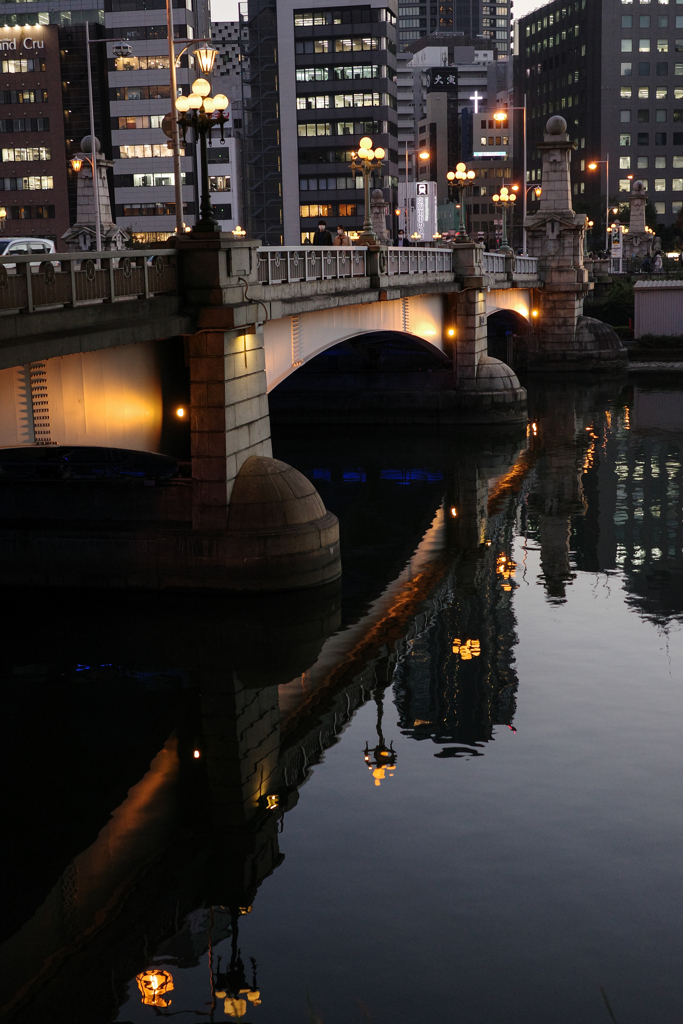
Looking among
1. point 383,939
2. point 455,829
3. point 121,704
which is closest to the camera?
point 383,939

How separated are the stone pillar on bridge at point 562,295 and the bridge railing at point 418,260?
23649 millimetres

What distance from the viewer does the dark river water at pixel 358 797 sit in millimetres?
11484

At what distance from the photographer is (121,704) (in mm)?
19141

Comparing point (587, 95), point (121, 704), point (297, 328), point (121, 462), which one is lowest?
point (121, 704)

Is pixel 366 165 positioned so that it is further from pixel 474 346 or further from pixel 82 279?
pixel 82 279

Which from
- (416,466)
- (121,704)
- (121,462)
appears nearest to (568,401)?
(416,466)

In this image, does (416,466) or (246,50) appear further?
(246,50)

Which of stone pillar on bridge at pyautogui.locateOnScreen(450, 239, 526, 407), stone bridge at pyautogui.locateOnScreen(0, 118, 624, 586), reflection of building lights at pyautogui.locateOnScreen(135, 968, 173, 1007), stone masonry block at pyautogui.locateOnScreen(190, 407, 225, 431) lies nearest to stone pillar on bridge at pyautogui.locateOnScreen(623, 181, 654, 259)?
stone pillar on bridge at pyautogui.locateOnScreen(450, 239, 526, 407)

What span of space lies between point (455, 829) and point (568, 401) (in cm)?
4621

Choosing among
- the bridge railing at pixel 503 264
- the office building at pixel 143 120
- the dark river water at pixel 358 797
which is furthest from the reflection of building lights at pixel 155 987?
the office building at pixel 143 120

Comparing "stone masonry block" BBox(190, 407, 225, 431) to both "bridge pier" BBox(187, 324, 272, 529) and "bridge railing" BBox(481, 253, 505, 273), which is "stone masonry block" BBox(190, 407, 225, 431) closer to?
"bridge pier" BBox(187, 324, 272, 529)

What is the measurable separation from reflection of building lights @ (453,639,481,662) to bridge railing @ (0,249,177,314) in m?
8.35

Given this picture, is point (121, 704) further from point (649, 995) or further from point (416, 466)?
point (416, 466)

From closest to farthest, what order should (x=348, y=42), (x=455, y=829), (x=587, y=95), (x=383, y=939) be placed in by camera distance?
(x=383, y=939), (x=455, y=829), (x=348, y=42), (x=587, y=95)
